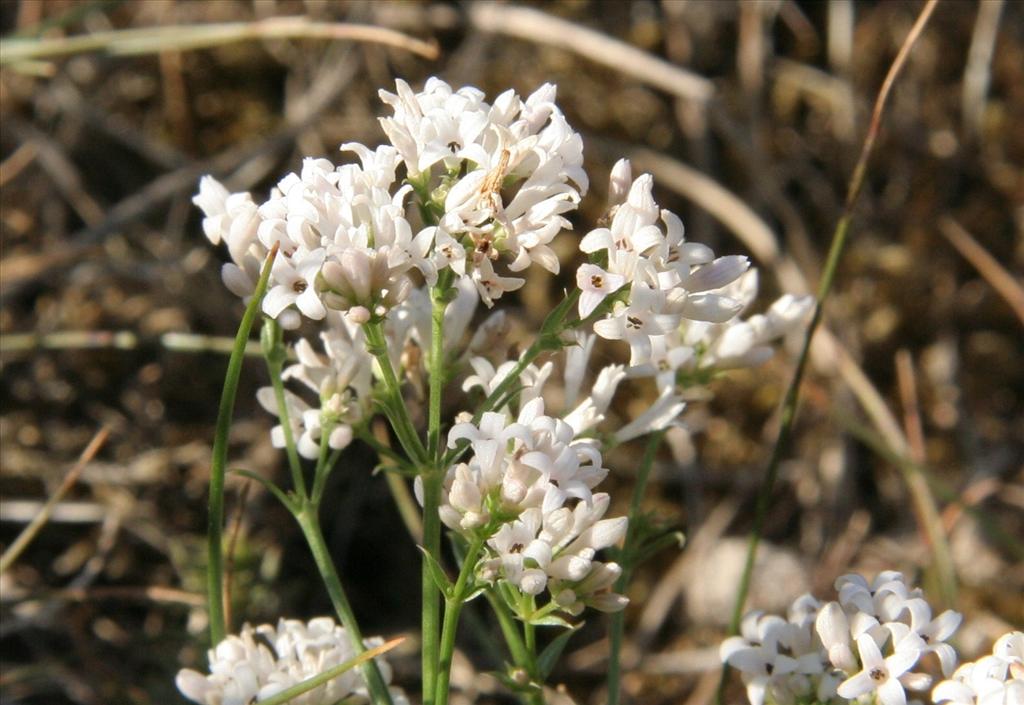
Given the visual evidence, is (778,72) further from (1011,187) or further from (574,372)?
(574,372)

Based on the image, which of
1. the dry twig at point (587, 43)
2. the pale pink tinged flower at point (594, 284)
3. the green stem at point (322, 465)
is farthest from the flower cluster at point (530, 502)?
the dry twig at point (587, 43)

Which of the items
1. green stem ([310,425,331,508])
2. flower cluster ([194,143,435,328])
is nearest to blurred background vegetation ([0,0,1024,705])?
green stem ([310,425,331,508])

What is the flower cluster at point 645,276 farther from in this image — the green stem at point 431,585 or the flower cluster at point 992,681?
the flower cluster at point 992,681

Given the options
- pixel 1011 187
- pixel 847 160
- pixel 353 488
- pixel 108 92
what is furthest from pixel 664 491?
pixel 108 92

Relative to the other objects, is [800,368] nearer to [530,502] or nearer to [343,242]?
[530,502]

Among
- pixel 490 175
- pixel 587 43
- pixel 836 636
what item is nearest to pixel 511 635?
pixel 836 636

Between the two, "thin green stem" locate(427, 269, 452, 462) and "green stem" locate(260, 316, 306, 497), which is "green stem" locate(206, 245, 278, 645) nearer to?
"green stem" locate(260, 316, 306, 497)

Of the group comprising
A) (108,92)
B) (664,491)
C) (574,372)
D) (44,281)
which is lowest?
(664,491)
